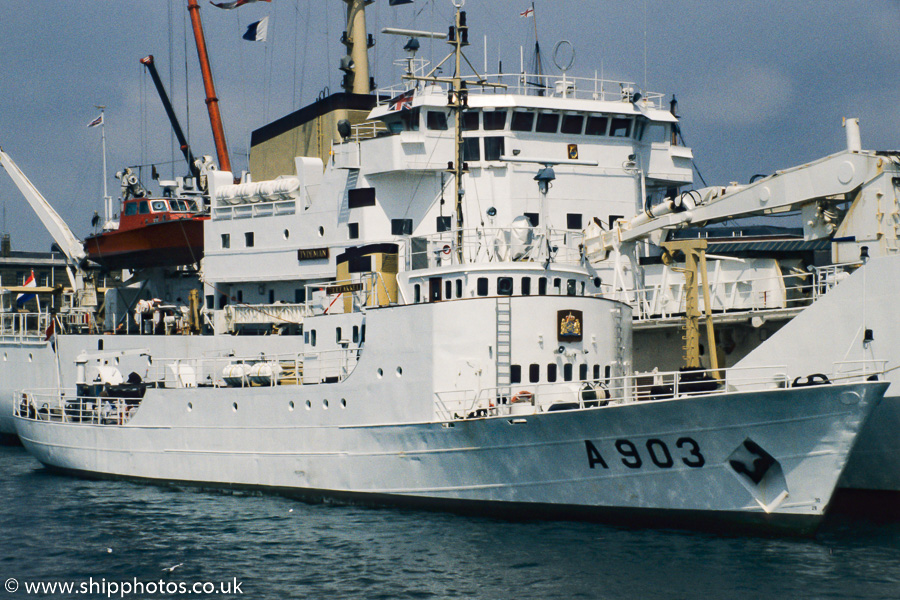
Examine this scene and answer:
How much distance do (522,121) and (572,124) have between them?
1.50 m

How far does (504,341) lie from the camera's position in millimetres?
19125

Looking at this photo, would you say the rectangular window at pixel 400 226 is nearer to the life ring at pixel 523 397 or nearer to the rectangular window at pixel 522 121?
the rectangular window at pixel 522 121

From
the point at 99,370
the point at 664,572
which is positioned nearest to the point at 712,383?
the point at 664,572

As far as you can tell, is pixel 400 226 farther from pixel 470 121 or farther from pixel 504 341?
pixel 504 341

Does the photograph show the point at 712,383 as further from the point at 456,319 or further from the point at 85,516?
the point at 85,516

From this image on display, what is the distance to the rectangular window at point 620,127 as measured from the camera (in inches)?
1085

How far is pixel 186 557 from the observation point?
55.7ft

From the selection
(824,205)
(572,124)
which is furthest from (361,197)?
(824,205)

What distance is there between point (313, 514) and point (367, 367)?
3.25 m

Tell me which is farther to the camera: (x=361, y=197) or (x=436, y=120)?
(x=361, y=197)

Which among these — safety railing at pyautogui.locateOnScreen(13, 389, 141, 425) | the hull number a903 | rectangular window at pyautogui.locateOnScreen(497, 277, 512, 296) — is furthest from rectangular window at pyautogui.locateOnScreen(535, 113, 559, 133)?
safety railing at pyautogui.locateOnScreen(13, 389, 141, 425)

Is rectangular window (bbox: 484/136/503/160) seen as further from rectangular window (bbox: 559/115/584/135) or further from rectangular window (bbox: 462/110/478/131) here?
rectangular window (bbox: 559/115/584/135)

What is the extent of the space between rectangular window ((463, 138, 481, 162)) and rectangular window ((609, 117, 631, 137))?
4.06 m

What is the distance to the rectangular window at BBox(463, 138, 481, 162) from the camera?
86.4ft
